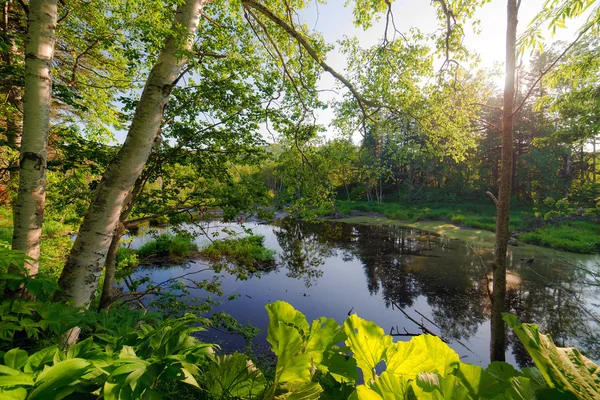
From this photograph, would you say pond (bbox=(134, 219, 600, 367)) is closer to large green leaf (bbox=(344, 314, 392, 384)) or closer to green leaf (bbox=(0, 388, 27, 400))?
green leaf (bbox=(0, 388, 27, 400))

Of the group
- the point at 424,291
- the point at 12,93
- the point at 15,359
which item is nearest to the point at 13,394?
the point at 15,359

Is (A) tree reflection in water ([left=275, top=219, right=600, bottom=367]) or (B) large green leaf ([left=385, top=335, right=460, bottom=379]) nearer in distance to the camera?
(B) large green leaf ([left=385, top=335, right=460, bottom=379])

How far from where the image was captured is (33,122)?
191 cm

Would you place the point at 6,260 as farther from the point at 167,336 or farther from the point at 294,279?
the point at 294,279

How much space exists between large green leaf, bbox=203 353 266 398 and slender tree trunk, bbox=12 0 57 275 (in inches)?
78.5

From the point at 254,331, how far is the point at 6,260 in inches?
160

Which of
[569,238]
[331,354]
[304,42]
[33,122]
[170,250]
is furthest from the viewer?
[569,238]

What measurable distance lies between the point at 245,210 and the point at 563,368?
12.7 ft

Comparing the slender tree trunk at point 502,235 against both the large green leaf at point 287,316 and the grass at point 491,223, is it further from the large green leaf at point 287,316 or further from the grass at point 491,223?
the large green leaf at point 287,316

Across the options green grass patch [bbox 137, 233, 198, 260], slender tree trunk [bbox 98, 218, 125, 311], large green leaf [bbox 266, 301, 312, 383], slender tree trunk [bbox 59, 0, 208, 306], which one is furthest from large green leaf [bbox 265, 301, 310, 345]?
green grass patch [bbox 137, 233, 198, 260]

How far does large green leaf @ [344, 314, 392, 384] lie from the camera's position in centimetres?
65

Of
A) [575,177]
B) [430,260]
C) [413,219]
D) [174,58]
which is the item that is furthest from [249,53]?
[575,177]

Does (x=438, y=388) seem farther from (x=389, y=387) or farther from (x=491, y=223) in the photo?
(x=491, y=223)

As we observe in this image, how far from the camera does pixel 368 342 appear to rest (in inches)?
26.3
